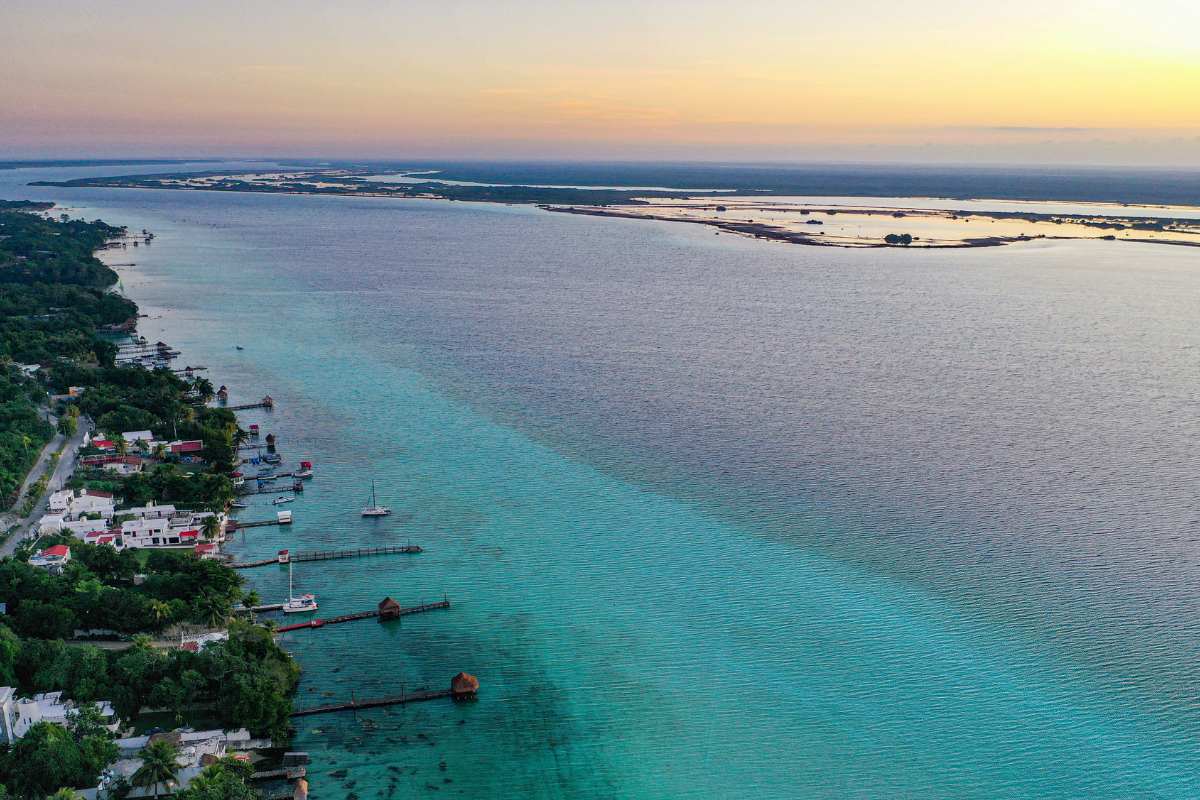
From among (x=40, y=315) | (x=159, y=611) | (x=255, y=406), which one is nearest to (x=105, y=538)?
(x=159, y=611)

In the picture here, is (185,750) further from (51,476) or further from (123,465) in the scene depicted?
(51,476)

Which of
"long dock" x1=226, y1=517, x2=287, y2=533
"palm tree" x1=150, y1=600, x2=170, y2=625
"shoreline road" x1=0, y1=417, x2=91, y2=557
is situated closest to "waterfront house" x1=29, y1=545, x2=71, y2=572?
"shoreline road" x1=0, y1=417, x2=91, y2=557

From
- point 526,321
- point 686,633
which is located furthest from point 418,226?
point 686,633

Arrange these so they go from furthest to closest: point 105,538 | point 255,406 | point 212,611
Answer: point 255,406 → point 105,538 → point 212,611

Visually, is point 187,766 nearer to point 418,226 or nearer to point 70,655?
point 70,655

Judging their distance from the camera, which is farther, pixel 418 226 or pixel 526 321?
pixel 418 226

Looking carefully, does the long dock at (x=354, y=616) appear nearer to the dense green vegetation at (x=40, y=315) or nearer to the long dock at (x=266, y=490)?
the long dock at (x=266, y=490)

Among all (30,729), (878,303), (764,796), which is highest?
(878,303)

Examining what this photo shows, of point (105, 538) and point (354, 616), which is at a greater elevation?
point (105, 538)
